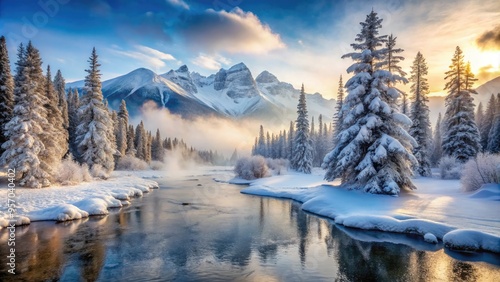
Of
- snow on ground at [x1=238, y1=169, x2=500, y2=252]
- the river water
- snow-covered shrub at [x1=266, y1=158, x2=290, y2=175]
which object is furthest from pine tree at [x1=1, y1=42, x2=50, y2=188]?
snow-covered shrub at [x1=266, y1=158, x2=290, y2=175]

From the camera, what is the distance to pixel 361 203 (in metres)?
19.8

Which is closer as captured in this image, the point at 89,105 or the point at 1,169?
the point at 1,169

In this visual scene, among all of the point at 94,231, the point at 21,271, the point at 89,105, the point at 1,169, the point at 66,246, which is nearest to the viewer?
the point at 21,271

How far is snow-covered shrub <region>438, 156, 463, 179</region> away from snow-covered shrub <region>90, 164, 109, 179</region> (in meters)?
41.6

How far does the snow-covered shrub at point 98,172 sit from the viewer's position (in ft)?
113

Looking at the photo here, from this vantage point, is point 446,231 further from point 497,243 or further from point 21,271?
point 21,271

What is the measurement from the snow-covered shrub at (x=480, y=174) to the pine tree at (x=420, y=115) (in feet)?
46.4

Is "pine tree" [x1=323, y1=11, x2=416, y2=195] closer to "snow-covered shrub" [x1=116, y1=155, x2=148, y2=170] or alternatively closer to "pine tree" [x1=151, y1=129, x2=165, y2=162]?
"snow-covered shrub" [x1=116, y1=155, x2=148, y2=170]

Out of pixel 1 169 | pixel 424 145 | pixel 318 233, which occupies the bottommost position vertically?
pixel 318 233

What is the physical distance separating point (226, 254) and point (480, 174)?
→ 772 inches

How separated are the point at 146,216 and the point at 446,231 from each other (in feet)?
60.1

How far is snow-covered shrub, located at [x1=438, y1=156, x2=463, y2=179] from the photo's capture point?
3012cm

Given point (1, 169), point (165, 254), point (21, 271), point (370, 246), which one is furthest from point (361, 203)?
point (1, 169)

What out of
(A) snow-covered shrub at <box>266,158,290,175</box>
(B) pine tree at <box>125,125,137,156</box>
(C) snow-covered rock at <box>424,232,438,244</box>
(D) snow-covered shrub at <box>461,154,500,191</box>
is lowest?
(C) snow-covered rock at <box>424,232,438,244</box>
